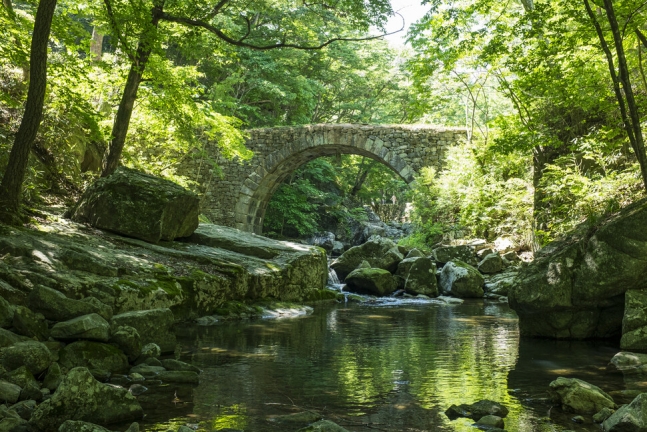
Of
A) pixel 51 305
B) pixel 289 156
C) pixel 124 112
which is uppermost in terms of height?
pixel 289 156

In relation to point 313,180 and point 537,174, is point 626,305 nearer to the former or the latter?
point 537,174

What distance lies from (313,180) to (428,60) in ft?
42.9


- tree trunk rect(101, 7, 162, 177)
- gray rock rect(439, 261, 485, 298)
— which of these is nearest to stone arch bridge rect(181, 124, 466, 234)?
gray rock rect(439, 261, 485, 298)

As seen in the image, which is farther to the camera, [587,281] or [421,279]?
[421,279]

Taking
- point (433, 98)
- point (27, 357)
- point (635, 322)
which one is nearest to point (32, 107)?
point (27, 357)

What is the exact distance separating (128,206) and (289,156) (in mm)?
10081

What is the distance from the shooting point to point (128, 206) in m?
8.03

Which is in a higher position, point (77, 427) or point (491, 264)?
point (491, 264)

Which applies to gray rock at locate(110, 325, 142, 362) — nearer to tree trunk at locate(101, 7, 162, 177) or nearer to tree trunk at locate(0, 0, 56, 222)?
tree trunk at locate(0, 0, 56, 222)

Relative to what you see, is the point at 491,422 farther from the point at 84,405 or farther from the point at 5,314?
the point at 5,314

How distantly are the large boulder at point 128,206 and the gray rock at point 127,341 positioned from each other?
153 inches

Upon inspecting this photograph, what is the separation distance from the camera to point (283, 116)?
73.3 ft

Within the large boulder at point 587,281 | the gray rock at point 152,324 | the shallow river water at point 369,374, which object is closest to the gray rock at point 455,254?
the shallow river water at point 369,374

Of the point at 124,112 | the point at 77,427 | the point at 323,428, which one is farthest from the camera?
the point at 124,112
